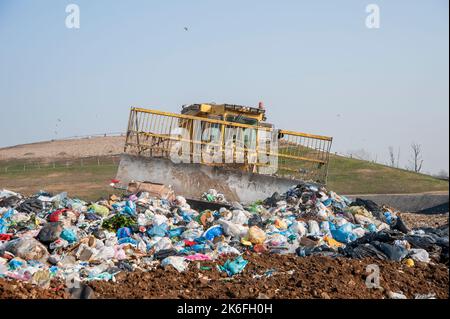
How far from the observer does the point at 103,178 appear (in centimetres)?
2623

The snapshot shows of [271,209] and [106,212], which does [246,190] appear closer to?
[271,209]

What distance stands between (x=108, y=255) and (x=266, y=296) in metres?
3.14

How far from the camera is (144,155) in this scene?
13766mm

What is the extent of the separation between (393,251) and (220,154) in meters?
6.87

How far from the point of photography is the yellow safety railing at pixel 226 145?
531 inches

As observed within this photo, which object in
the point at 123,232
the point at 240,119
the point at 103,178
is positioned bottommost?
the point at 103,178

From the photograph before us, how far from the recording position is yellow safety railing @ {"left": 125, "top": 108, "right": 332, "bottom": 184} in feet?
44.3

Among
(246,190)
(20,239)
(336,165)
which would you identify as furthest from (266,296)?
(336,165)

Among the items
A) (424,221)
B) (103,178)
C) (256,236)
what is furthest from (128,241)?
(103,178)

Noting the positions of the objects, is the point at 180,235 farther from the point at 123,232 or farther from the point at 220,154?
the point at 220,154

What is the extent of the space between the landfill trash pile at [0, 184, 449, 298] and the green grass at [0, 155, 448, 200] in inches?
368

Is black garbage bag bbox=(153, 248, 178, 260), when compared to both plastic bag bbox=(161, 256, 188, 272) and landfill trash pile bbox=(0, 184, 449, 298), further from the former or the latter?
plastic bag bbox=(161, 256, 188, 272)
